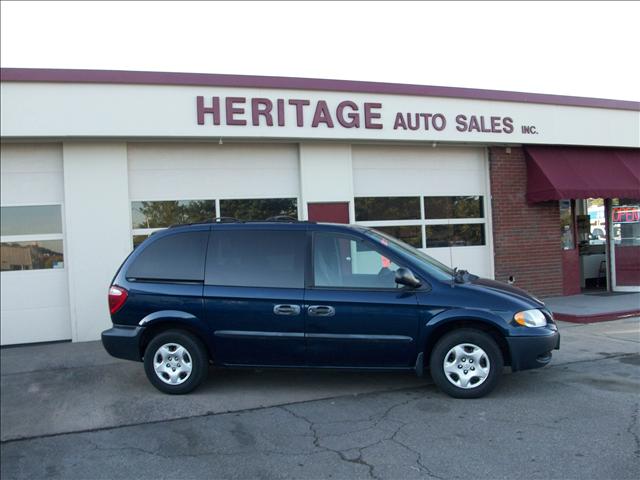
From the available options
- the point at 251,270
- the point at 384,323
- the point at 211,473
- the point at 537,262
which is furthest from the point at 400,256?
the point at 537,262

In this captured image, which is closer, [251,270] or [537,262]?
[251,270]

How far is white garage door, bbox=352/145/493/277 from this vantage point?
10.6 metres

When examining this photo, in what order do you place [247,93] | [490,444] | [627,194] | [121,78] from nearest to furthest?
[490,444]
[121,78]
[247,93]
[627,194]

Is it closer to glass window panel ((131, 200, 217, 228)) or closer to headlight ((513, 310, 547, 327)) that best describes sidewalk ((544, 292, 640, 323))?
headlight ((513, 310, 547, 327))

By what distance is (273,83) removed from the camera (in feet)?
31.0

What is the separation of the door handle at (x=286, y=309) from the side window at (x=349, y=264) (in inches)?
13.0

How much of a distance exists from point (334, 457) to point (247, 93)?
6.91m

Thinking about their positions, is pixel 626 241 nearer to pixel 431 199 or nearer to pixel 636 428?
pixel 431 199

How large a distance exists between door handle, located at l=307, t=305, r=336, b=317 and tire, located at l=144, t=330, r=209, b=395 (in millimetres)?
1285

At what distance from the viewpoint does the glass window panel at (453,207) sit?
1100 cm

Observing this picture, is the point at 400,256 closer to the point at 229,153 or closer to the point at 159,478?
the point at 159,478

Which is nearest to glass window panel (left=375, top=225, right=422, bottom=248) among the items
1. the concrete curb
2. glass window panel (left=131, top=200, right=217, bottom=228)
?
the concrete curb

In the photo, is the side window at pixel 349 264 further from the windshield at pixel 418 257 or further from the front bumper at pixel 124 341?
the front bumper at pixel 124 341

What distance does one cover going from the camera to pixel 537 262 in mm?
11477
